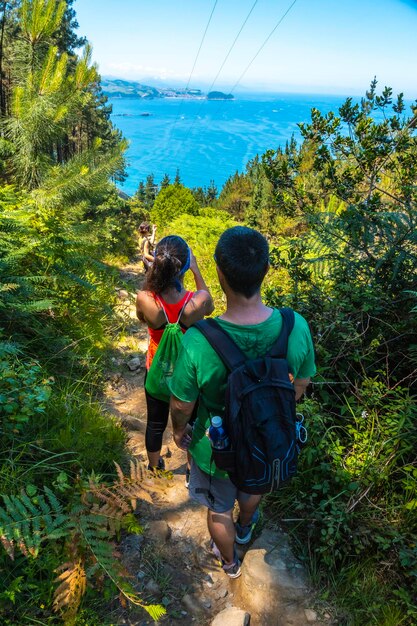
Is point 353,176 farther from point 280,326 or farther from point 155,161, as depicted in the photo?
point 155,161

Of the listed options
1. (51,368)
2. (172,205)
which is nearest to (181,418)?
(51,368)

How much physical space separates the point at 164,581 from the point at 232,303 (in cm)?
174

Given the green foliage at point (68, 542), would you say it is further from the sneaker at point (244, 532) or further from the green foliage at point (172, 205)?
the green foliage at point (172, 205)

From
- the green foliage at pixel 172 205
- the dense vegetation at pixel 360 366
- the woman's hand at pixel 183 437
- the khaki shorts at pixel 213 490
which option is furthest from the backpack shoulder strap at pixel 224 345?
the green foliage at pixel 172 205

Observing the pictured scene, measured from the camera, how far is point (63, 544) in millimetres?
2039

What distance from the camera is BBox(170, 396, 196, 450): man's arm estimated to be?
73.9 inches

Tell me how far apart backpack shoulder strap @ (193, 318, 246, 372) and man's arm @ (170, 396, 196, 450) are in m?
0.36

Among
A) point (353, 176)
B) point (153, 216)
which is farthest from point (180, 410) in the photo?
point (153, 216)

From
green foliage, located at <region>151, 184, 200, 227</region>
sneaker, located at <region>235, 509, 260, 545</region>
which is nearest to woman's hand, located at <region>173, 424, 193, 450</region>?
sneaker, located at <region>235, 509, 260, 545</region>

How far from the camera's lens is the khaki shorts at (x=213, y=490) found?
6.72 feet

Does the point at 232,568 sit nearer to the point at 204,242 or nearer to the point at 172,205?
the point at 204,242

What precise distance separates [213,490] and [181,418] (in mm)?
464

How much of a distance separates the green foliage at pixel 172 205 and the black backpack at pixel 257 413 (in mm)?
15308

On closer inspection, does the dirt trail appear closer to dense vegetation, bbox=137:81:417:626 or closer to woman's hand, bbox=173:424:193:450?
dense vegetation, bbox=137:81:417:626
